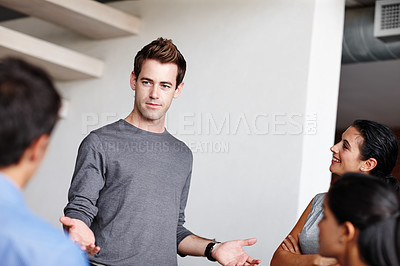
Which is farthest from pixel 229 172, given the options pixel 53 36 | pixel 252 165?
pixel 53 36

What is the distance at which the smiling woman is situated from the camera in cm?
217

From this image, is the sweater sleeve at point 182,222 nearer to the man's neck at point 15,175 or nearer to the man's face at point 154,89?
the man's face at point 154,89

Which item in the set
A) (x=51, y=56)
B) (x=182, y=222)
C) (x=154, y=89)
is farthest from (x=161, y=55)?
(x=51, y=56)

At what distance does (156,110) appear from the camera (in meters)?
2.03

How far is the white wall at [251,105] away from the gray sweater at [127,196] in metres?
1.35

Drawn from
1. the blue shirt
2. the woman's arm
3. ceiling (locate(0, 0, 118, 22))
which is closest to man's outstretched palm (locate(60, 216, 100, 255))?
the blue shirt

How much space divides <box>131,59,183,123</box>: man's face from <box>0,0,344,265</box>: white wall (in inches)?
54.4

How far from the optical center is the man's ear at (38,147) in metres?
0.90

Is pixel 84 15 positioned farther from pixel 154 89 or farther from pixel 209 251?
pixel 209 251

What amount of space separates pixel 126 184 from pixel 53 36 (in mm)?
3292

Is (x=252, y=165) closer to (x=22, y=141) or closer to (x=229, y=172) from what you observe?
(x=229, y=172)

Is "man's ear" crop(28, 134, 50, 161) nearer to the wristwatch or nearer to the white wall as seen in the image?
the wristwatch

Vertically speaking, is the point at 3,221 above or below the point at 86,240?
above

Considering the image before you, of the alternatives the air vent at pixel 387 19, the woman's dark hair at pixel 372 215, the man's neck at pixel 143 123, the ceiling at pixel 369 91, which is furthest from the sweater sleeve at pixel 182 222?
the ceiling at pixel 369 91
